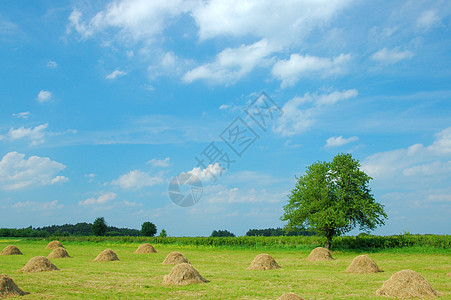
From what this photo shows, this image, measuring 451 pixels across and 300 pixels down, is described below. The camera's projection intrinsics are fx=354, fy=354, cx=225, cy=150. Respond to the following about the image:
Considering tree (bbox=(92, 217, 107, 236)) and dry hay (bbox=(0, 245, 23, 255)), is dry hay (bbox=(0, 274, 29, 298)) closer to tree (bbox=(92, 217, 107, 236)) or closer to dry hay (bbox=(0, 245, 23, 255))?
dry hay (bbox=(0, 245, 23, 255))

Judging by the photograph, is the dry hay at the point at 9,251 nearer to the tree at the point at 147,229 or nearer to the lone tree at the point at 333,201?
the lone tree at the point at 333,201

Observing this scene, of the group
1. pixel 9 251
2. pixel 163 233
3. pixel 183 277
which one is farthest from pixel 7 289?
pixel 163 233

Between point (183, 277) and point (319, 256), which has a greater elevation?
point (319, 256)

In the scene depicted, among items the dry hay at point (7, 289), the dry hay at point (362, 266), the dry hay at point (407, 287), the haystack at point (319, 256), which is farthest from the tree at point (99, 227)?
the dry hay at point (407, 287)

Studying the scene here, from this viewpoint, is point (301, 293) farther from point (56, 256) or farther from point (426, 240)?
point (426, 240)

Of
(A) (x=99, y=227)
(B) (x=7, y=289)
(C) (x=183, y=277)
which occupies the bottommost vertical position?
(B) (x=7, y=289)

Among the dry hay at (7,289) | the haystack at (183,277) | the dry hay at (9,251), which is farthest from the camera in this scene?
the dry hay at (9,251)

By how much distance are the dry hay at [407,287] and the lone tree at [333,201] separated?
2013cm

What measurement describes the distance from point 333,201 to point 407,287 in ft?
75.3

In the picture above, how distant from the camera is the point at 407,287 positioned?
14273mm

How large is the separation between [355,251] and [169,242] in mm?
27925

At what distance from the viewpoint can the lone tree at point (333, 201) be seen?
3581cm

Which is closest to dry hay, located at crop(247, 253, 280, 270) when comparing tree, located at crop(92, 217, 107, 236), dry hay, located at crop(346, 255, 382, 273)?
dry hay, located at crop(346, 255, 382, 273)

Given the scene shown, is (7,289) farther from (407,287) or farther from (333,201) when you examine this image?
(333,201)
